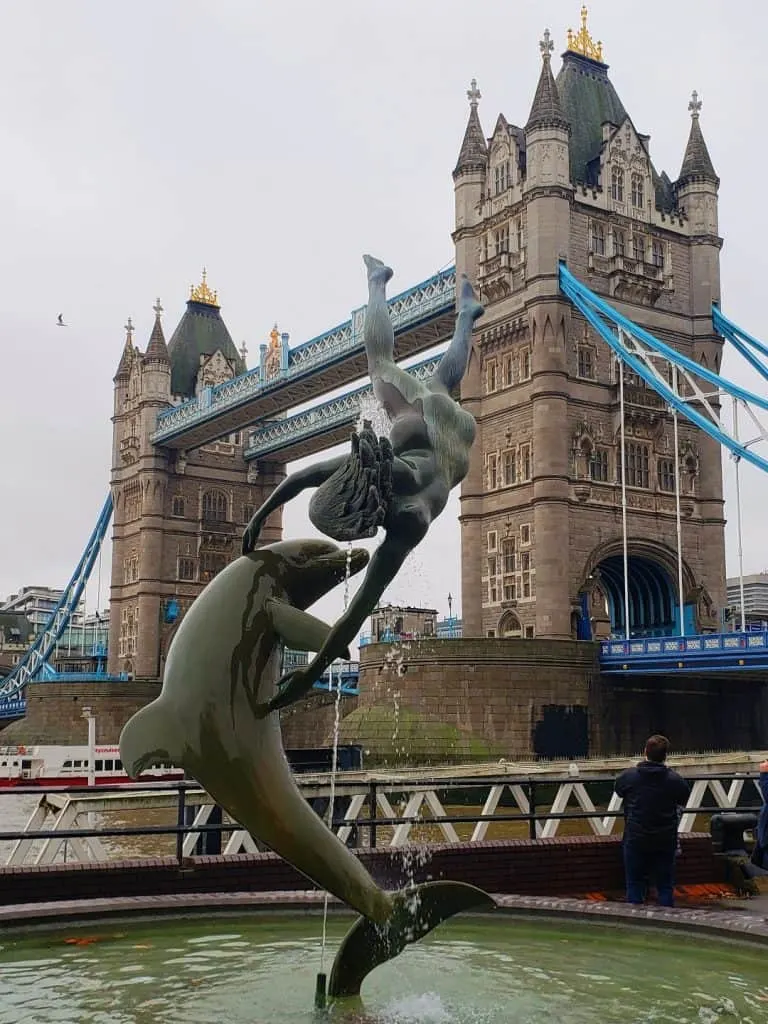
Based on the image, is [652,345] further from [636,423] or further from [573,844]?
[573,844]

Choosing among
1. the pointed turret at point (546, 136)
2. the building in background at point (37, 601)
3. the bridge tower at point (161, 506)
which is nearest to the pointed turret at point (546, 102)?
the pointed turret at point (546, 136)

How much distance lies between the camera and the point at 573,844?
30.8 ft

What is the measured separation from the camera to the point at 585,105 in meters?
46.0

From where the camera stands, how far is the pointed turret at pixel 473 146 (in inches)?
1732

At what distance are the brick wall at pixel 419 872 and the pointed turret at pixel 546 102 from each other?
36027 mm

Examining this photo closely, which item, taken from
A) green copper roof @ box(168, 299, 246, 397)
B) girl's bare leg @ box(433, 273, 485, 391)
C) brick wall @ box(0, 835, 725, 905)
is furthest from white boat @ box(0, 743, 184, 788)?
green copper roof @ box(168, 299, 246, 397)

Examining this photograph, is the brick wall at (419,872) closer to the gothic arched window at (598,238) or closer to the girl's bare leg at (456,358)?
the girl's bare leg at (456,358)

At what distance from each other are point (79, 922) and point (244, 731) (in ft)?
7.93

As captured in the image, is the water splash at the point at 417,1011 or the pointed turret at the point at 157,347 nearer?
the water splash at the point at 417,1011

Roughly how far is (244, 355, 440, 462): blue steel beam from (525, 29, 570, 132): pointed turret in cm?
966

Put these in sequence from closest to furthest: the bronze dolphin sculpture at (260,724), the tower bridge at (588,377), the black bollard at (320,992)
Answer: the bronze dolphin sculpture at (260,724) → the black bollard at (320,992) → the tower bridge at (588,377)

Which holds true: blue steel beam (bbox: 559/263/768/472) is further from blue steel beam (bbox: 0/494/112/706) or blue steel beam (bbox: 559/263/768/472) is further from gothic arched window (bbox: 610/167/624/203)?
blue steel beam (bbox: 0/494/112/706)

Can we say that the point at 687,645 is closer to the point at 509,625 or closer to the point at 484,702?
the point at 484,702

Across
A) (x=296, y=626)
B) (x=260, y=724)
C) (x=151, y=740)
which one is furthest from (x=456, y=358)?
(x=151, y=740)
